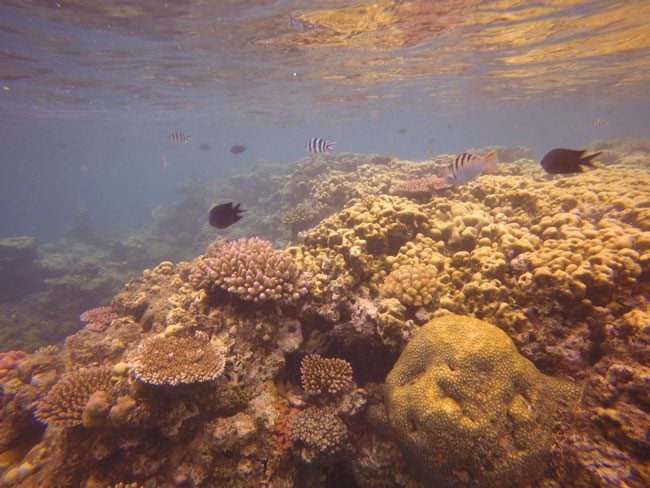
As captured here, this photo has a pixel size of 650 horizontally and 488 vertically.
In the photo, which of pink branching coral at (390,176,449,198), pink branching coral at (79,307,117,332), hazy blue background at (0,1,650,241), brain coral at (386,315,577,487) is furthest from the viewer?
hazy blue background at (0,1,650,241)

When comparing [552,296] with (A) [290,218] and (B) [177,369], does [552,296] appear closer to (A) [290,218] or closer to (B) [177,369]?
(B) [177,369]

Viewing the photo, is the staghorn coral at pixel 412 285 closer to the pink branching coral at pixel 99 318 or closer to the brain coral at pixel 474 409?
the brain coral at pixel 474 409

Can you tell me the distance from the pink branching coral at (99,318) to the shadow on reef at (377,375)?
116 centimetres

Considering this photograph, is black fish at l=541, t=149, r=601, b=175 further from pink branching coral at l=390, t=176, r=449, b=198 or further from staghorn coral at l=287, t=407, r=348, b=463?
staghorn coral at l=287, t=407, r=348, b=463

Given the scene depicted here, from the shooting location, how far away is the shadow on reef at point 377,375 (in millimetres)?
3150

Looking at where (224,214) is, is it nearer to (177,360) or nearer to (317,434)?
(177,360)

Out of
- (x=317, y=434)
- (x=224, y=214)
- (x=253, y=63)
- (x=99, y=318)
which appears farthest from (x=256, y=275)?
(x=253, y=63)

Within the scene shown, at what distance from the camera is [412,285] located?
4625 millimetres

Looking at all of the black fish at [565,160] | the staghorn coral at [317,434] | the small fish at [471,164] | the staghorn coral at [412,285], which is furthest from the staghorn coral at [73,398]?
the black fish at [565,160]

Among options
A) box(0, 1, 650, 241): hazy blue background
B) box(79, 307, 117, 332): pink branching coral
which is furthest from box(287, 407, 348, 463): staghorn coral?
box(0, 1, 650, 241): hazy blue background

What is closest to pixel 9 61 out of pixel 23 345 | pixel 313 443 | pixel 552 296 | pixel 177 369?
pixel 23 345

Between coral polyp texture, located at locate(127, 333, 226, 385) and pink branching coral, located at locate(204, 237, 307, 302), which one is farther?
pink branching coral, located at locate(204, 237, 307, 302)

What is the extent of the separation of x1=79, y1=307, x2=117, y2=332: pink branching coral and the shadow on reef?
3.82 feet

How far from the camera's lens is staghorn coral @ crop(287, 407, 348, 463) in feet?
12.2
